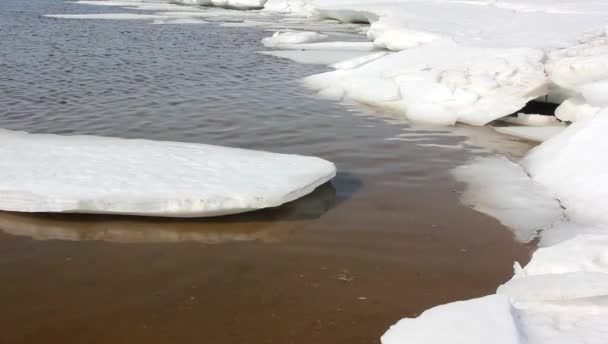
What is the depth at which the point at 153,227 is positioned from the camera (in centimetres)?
433

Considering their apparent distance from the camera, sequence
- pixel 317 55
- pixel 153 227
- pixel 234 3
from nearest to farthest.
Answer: pixel 153 227 → pixel 317 55 → pixel 234 3

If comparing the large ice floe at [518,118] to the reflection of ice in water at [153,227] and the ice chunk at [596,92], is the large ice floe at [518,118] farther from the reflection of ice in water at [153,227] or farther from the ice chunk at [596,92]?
the reflection of ice in water at [153,227]

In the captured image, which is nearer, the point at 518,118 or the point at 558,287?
the point at 558,287

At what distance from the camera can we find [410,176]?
5609 mm

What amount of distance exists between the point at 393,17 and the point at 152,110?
28.7ft

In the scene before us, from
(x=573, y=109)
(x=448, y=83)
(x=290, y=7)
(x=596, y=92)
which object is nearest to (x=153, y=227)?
(x=596, y=92)

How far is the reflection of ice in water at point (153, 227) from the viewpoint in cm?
421

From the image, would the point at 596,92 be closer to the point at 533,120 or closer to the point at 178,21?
the point at 533,120

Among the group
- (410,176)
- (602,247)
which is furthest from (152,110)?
(602,247)

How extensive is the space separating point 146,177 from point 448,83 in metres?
4.87

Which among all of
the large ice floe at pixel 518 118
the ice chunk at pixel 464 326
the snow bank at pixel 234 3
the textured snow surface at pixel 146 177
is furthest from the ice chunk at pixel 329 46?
the snow bank at pixel 234 3

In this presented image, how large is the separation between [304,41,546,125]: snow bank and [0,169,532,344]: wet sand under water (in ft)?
10.3

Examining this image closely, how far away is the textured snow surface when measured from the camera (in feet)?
14.1

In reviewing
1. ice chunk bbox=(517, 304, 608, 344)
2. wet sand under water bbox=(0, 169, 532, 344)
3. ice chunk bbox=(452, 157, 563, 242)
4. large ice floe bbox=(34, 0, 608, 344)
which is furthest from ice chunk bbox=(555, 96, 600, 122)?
ice chunk bbox=(517, 304, 608, 344)
